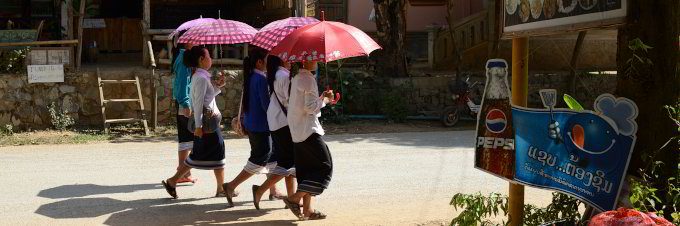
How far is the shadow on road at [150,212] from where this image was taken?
23.7 feet

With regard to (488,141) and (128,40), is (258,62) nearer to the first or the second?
(488,141)

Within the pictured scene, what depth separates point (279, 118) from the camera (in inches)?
280

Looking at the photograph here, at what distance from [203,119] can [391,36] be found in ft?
32.5

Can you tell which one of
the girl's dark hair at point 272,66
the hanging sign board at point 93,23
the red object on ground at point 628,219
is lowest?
the red object on ground at point 628,219

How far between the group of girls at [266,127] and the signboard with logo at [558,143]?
74.6 inches

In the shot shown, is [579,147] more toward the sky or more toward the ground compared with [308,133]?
more toward the sky

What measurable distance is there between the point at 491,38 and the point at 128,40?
28.7 feet

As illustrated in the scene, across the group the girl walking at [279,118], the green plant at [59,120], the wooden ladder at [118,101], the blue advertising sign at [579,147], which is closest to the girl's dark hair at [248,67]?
the girl walking at [279,118]

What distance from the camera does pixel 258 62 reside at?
7.52m

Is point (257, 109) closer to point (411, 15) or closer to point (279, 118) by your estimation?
point (279, 118)

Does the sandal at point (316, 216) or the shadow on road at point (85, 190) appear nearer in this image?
the sandal at point (316, 216)

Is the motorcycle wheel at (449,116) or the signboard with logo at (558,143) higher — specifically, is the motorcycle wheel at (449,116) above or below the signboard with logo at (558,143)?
below

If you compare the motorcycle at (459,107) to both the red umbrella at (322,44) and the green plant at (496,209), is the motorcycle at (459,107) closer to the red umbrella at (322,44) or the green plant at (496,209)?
the red umbrella at (322,44)

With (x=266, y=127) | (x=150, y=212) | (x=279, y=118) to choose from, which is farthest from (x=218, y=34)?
(x=150, y=212)
